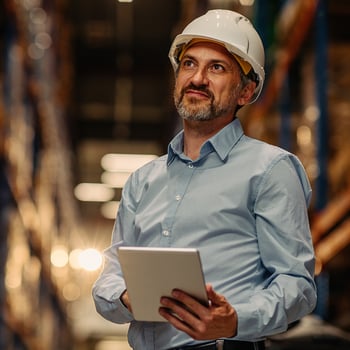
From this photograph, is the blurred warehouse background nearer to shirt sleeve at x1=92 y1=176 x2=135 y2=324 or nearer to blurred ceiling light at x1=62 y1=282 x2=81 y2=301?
blurred ceiling light at x1=62 y1=282 x2=81 y2=301

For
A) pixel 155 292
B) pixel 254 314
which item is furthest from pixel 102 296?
pixel 254 314

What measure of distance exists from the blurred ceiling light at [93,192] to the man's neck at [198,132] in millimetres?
26293

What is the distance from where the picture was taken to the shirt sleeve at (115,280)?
2.86 metres

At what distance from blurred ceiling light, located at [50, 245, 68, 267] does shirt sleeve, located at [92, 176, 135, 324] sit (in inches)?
714

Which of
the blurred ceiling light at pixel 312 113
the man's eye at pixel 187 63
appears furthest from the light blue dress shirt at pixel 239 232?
the blurred ceiling light at pixel 312 113

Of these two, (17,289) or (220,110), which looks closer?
(220,110)

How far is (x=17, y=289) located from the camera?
1241cm

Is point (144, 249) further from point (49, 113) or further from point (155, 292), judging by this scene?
point (49, 113)

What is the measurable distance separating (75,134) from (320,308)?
1839 cm

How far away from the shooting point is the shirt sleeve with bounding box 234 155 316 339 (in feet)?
8.54

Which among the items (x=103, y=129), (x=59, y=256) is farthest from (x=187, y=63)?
(x=103, y=129)

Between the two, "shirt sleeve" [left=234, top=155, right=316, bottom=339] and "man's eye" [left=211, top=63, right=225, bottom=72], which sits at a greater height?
"man's eye" [left=211, top=63, right=225, bottom=72]

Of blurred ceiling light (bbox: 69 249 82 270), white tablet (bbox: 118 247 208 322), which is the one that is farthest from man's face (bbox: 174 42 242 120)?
blurred ceiling light (bbox: 69 249 82 270)

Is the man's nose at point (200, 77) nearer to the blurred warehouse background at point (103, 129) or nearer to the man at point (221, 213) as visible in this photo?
the man at point (221, 213)
